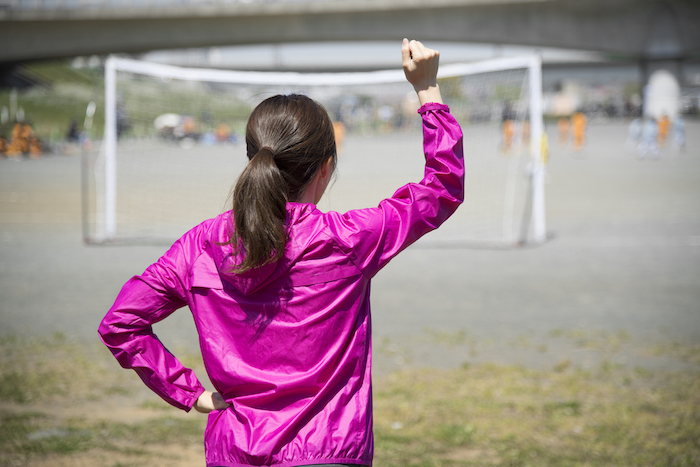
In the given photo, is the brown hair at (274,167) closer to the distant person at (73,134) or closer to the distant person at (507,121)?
the distant person at (507,121)

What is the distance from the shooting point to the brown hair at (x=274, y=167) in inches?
53.2

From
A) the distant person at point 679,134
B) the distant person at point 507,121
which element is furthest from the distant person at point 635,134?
the distant person at point 507,121

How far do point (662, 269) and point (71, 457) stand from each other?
688cm

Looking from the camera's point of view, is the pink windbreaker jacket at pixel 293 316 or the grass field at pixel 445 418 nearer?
the pink windbreaker jacket at pixel 293 316

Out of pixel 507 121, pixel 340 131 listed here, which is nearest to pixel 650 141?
pixel 507 121

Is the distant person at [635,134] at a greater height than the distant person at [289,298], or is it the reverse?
the distant person at [635,134]

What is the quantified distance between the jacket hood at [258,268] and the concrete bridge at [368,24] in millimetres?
32402

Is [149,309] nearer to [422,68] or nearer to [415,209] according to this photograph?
[415,209]

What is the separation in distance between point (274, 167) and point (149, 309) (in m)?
0.46

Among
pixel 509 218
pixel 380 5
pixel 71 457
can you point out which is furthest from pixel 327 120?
pixel 380 5

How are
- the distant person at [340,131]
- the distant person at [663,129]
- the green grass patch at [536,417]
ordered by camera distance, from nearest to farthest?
1. the green grass patch at [536,417]
2. the distant person at [340,131]
3. the distant person at [663,129]

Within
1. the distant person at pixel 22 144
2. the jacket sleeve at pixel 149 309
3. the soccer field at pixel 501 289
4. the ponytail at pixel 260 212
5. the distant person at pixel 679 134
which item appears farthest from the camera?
the distant person at pixel 22 144

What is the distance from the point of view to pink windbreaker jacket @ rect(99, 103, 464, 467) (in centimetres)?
141

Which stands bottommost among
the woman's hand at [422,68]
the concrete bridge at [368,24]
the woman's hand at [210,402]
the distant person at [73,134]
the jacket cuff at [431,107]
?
the woman's hand at [210,402]
